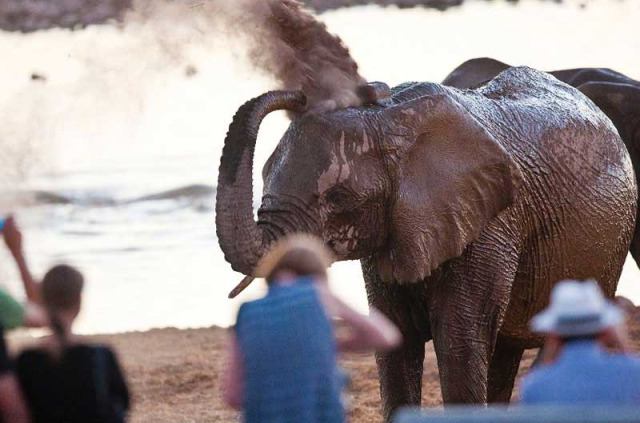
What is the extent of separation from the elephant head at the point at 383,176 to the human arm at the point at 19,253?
1249mm

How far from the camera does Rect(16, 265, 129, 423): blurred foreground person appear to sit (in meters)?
5.21

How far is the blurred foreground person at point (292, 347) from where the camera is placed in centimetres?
538

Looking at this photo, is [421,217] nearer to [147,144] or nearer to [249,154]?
[249,154]

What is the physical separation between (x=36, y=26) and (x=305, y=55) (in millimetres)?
7560

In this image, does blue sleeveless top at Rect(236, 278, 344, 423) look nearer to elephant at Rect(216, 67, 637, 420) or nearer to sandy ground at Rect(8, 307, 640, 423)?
elephant at Rect(216, 67, 637, 420)

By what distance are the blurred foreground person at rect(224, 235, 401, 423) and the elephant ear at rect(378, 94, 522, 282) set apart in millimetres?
2362

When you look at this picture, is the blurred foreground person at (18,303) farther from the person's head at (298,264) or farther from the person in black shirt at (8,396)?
the person's head at (298,264)

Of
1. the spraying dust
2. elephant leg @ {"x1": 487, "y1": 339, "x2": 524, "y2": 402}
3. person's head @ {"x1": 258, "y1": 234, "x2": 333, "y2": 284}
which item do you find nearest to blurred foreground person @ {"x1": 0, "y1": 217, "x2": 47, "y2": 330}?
person's head @ {"x1": 258, "y1": 234, "x2": 333, "y2": 284}

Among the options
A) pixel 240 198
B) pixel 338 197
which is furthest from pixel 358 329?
pixel 338 197

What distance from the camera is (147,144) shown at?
33125mm

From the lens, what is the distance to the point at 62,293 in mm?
5211

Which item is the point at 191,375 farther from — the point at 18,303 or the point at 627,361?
the point at 627,361

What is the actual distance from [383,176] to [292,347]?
2488 millimetres

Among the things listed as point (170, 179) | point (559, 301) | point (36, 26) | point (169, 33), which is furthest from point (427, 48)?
point (559, 301)
